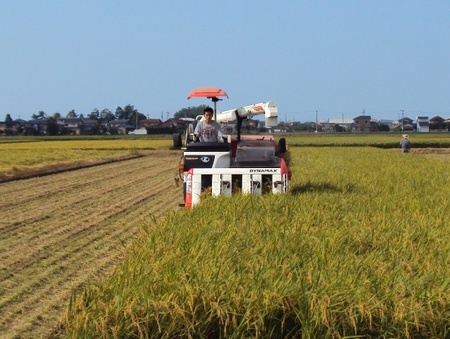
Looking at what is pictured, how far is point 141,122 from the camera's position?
14950cm

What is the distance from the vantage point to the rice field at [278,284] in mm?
4793

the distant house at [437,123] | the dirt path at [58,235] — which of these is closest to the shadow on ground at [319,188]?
the dirt path at [58,235]

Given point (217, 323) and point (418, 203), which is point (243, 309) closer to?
point (217, 323)

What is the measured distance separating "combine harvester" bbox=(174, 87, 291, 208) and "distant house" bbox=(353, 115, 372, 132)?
140m

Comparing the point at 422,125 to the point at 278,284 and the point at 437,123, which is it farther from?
the point at 278,284

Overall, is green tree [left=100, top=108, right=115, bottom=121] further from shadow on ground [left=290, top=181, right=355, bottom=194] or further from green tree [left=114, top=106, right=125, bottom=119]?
shadow on ground [left=290, top=181, right=355, bottom=194]

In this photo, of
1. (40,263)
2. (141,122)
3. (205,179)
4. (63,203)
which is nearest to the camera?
(40,263)

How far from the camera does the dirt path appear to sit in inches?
293

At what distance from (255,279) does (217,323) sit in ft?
1.47

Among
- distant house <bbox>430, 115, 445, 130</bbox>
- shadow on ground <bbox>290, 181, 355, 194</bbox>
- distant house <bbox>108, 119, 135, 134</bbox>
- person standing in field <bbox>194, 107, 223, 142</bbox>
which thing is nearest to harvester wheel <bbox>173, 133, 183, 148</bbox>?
person standing in field <bbox>194, 107, 223, 142</bbox>

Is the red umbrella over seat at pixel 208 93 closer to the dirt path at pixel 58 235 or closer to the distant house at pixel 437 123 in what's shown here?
the dirt path at pixel 58 235

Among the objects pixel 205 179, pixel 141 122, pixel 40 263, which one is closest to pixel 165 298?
pixel 40 263

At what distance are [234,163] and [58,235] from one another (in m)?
3.09

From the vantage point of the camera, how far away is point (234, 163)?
13.0 meters
